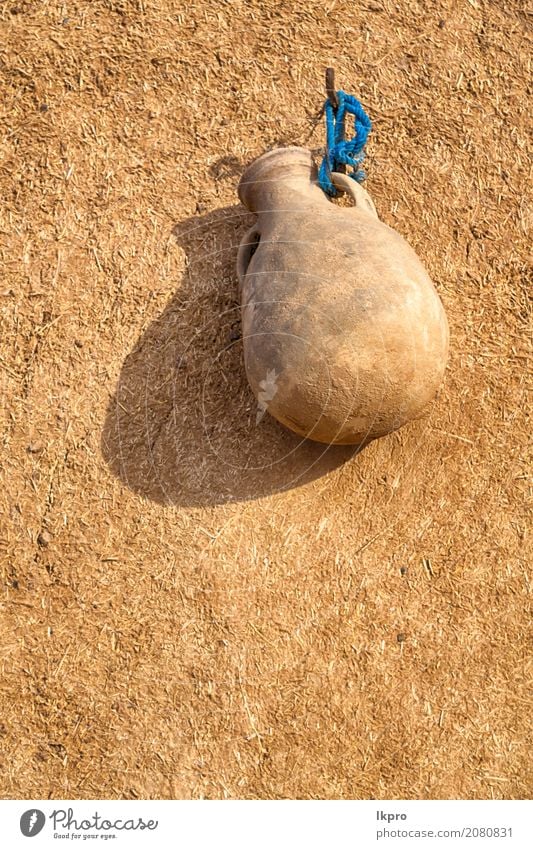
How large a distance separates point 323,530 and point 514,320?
1261 mm

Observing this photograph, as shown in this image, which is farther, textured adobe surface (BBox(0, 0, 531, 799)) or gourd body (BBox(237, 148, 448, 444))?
textured adobe surface (BBox(0, 0, 531, 799))

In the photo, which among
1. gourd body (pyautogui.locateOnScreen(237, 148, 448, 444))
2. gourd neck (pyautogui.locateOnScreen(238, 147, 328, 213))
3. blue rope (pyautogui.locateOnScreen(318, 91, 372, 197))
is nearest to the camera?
gourd body (pyautogui.locateOnScreen(237, 148, 448, 444))

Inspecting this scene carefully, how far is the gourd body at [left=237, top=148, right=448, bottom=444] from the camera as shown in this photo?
3.86 metres

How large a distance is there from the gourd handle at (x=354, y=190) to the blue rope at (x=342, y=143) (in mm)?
57

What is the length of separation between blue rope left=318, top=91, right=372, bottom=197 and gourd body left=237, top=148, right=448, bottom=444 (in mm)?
327

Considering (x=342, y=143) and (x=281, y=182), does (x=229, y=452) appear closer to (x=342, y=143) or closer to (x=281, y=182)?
(x=281, y=182)

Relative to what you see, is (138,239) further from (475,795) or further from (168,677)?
(475,795)

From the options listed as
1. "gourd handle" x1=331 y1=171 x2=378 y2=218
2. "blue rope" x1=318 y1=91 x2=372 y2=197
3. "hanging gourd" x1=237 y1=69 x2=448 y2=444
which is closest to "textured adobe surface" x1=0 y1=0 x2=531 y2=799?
"blue rope" x1=318 y1=91 x2=372 y2=197

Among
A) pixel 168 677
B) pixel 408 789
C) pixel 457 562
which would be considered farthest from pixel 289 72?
pixel 408 789

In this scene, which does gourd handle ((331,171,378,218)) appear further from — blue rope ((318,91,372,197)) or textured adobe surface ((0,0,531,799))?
textured adobe surface ((0,0,531,799))

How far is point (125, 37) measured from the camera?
16.1ft

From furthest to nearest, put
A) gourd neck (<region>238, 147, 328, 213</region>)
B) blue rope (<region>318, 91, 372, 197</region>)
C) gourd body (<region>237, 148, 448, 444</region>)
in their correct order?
1. blue rope (<region>318, 91, 372, 197</region>)
2. gourd neck (<region>238, 147, 328, 213</region>)
3. gourd body (<region>237, 148, 448, 444</region>)
